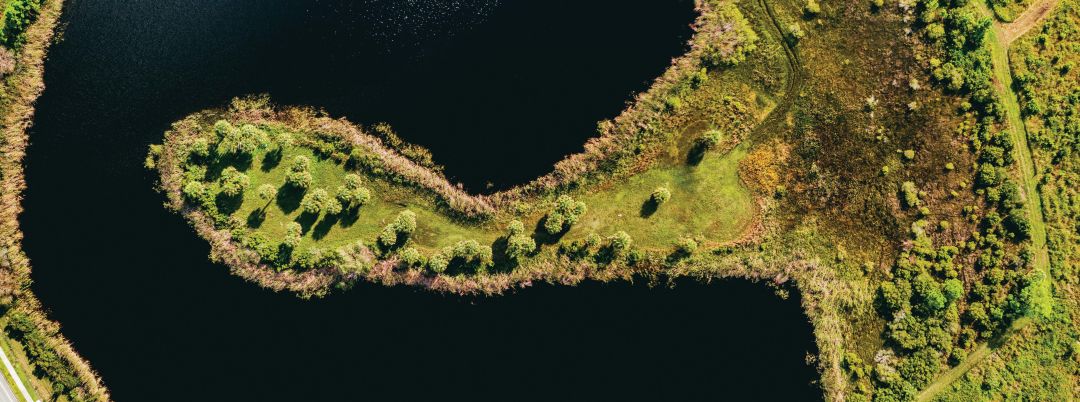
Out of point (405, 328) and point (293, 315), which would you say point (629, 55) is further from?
point (293, 315)

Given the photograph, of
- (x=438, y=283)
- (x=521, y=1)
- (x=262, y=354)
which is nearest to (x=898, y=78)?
(x=521, y=1)

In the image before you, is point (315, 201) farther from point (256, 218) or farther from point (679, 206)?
point (679, 206)

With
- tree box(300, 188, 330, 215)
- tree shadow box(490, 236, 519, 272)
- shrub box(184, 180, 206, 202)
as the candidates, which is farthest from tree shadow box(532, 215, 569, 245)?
shrub box(184, 180, 206, 202)

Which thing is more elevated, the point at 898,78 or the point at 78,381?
the point at 898,78

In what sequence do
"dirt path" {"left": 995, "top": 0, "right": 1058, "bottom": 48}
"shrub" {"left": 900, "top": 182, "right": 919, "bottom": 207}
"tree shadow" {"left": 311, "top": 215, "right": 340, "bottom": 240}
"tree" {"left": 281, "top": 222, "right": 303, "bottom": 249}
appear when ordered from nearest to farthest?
"tree" {"left": 281, "top": 222, "right": 303, "bottom": 249}, "tree shadow" {"left": 311, "top": 215, "right": 340, "bottom": 240}, "shrub" {"left": 900, "top": 182, "right": 919, "bottom": 207}, "dirt path" {"left": 995, "top": 0, "right": 1058, "bottom": 48}

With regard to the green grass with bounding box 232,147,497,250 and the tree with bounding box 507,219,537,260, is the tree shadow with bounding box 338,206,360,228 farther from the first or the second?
the tree with bounding box 507,219,537,260

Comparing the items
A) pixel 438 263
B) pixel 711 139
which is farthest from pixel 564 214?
pixel 711 139

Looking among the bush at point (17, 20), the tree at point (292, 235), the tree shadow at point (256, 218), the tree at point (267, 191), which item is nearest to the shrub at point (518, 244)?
the tree at point (292, 235)
